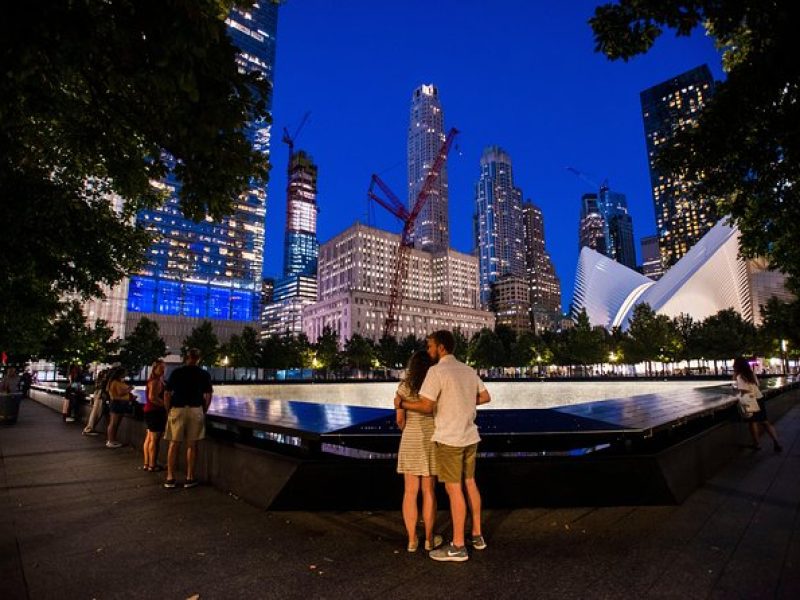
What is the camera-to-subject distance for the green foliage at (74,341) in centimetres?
3962

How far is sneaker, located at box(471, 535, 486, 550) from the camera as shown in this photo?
14.9 ft

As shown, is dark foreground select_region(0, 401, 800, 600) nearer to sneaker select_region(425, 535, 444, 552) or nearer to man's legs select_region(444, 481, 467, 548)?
sneaker select_region(425, 535, 444, 552)

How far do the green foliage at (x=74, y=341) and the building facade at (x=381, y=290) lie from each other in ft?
299

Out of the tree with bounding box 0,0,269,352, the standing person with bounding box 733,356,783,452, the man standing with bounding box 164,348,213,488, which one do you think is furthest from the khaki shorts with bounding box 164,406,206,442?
the standing person with bounding box 733,356,783,452

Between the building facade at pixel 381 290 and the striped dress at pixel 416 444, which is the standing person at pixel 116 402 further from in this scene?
the building facade at pixel 381 290

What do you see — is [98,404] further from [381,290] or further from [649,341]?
[381,290]

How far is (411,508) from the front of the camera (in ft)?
15.1

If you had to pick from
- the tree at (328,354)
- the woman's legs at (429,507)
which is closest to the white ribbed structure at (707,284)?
the tree at (328,354)

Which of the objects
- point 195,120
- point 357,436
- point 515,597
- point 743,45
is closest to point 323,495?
point 357,436

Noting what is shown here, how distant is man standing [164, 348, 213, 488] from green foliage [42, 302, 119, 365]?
108 ft

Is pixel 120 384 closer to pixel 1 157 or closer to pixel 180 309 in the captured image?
pixel 1 157

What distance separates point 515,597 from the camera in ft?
11.8

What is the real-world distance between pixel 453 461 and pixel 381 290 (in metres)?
167

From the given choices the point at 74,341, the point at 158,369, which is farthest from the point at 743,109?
the point at 74,341
